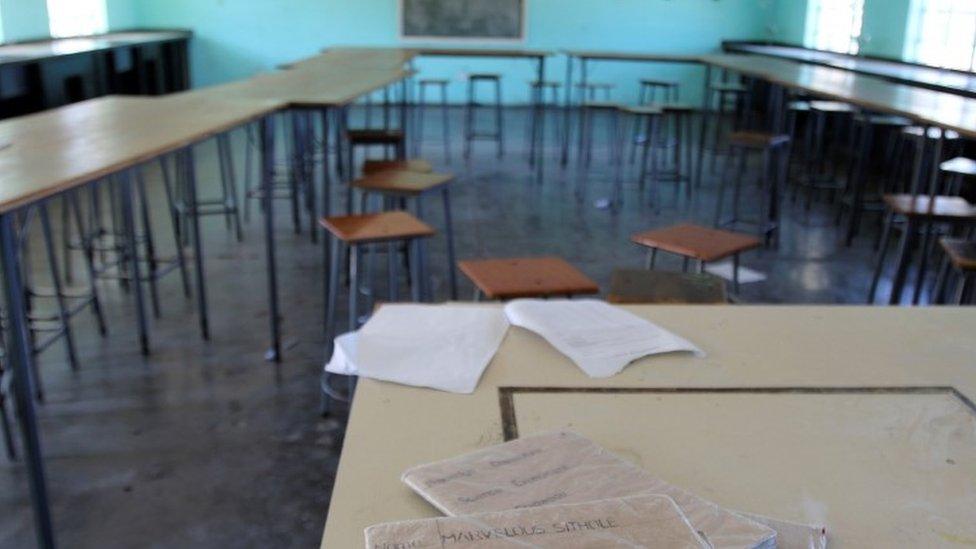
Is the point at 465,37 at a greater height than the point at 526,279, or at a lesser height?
greater

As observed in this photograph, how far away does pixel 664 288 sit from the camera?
7.57ft

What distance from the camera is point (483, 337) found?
140cm

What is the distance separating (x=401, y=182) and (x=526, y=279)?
140cm

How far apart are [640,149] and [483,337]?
786 cm

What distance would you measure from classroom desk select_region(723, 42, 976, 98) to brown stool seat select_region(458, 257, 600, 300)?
441 cm

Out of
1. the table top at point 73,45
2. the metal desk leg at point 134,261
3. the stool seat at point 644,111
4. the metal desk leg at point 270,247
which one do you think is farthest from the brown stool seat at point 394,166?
the table top at point 73,45

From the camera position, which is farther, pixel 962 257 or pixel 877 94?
pixel 877 94

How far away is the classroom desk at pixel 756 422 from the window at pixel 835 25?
8.62 metres

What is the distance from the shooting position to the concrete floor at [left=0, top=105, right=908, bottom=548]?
2373mm

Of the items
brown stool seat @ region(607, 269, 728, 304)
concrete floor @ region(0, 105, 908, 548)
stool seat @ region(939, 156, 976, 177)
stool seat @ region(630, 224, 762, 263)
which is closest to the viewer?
brown stool seat @ region(607, 269, 728, 304)

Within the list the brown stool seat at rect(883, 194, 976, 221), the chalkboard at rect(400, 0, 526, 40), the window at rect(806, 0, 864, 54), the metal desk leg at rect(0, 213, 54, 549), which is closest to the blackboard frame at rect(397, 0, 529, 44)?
the chalkboard at rect(400, 0, 526, 40)

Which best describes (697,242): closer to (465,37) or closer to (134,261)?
(134,261)

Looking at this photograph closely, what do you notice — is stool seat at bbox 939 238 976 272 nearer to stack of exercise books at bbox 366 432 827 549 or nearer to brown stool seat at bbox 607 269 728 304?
brown stool seat at bbox 607 269 728 304

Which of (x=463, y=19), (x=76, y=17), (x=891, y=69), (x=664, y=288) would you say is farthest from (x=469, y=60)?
(x=664, y=288)
